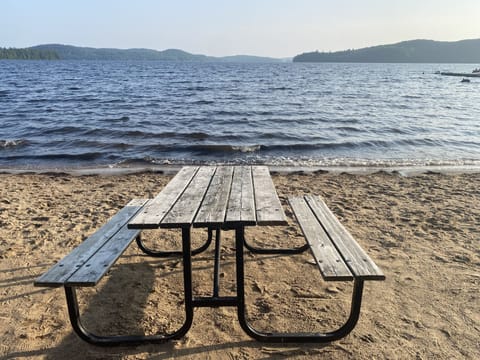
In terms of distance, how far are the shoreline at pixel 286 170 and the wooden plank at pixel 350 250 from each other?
206 inches

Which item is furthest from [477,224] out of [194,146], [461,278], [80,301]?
[194,146]

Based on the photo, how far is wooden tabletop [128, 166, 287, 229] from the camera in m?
2.39

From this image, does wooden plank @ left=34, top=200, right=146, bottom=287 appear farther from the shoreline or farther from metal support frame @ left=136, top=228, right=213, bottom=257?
the shoreline

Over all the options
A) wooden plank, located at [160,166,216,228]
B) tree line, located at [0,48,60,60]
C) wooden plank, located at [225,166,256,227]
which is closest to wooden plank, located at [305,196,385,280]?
wooden plank, located at [225,166,256,227]

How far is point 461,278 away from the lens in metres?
3.73

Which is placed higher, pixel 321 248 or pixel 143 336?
pixel 321 248

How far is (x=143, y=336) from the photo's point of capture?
2.74 meters

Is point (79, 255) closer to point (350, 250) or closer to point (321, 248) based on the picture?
point (321, 248)

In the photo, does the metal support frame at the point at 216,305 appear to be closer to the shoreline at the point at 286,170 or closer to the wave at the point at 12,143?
the shoreline at the point at 286,170

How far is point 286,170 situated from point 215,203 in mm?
6575

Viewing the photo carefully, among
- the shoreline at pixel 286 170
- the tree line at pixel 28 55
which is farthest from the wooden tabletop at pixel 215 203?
the tree line at pixel 28 55

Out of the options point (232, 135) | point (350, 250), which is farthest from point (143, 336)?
point (232, 135)

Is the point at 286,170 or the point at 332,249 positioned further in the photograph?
the point at 286,170

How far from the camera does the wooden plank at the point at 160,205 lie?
234cm
